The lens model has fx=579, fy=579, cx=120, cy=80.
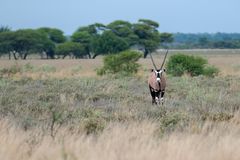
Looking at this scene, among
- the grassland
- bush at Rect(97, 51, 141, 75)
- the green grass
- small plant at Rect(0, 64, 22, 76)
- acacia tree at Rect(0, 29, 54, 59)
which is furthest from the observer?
acacia tree at Rect(0, 29, 54, 59)

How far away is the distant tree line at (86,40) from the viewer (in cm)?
8256

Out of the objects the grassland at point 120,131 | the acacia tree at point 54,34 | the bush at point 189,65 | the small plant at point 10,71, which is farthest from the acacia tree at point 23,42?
the grassland at point 120,131

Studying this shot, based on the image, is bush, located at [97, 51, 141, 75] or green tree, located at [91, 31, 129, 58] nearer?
bush, located at [97, 51, 141, 75]

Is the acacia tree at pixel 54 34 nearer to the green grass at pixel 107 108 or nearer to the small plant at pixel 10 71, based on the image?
the small plant at pixel 10 71

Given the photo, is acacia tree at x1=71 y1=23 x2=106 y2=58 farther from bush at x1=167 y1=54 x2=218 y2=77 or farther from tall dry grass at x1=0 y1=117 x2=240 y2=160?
tall dry grass at x1=0 y1=117 x2=240 y2=160

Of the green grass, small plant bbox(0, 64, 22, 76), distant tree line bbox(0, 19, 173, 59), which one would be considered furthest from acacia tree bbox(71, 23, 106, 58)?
the green grass

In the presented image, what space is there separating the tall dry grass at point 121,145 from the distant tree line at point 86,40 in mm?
69686

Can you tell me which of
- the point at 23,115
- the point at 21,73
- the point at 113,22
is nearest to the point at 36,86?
the point at 23,115

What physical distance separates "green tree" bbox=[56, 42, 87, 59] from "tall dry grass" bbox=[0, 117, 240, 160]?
76.6 meters

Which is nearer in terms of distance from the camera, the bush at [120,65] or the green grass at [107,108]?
the green grass at [107,108]

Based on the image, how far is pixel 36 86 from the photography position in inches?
979

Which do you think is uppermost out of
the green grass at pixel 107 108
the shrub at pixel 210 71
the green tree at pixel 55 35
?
the green tree at pixel 55 35

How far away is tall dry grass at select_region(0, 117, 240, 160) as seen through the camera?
8141 millimetres

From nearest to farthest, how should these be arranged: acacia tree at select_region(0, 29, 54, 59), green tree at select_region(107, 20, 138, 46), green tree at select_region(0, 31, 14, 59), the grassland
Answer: the grassland → green tree at select_region(0, 31, 14, 59) → acacia tree at select_region(0, 29, 54, 59) → green tree at select_region(107, 20, 138, 46)
